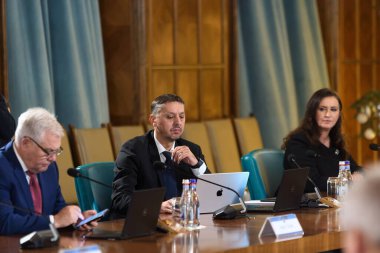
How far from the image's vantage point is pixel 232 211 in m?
3.51

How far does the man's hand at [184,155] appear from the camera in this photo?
3861mm

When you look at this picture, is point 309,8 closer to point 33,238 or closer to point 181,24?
point 181,24

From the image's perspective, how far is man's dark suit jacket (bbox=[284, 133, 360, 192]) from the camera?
478 centimetres

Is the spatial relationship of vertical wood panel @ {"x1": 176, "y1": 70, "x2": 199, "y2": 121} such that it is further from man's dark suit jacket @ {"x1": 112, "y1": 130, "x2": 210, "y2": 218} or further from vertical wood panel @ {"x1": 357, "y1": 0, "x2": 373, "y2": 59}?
man's dark suit jacket @ {"x1": 112, "y1": 130, "x2": 210, "y2": 218}

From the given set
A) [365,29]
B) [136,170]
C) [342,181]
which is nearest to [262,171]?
[342,181]

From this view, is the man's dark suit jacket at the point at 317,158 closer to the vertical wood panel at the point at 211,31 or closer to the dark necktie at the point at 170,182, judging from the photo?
the dark necktie at the point at 170,182

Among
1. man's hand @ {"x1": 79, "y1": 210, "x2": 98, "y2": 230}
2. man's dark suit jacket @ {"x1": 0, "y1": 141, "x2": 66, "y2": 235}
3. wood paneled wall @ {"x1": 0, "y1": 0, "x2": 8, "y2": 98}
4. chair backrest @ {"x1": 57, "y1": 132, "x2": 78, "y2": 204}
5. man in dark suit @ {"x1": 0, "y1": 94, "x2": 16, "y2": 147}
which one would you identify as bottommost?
chair backrest @ {"x1": 57, "y1": 132, "x2": 78, "y2": 204}

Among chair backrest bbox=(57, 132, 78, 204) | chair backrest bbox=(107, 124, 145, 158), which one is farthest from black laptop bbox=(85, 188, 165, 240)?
chair backrest bbox=(107, 124, 145, 158)

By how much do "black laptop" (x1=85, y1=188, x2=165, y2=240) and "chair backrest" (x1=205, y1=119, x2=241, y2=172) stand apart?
3297 millimetres

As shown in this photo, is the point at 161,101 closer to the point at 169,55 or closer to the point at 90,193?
the point at 90,193

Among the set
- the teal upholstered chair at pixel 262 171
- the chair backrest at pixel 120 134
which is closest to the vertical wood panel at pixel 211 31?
the chair backrest at pixel 120 134

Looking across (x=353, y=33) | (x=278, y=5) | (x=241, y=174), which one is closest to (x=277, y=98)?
(x=278, y=5)

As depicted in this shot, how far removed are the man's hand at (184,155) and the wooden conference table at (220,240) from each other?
0.47 metres

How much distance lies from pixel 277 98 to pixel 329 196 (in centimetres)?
316
